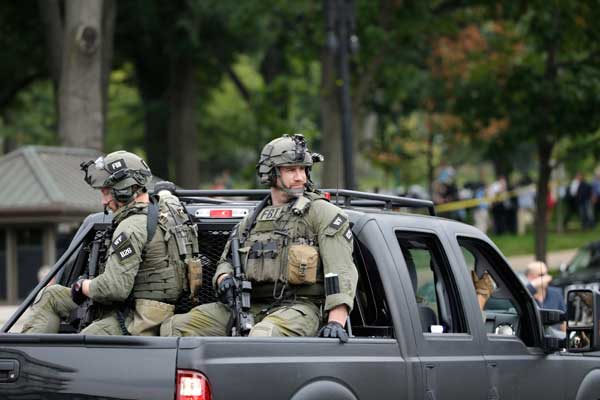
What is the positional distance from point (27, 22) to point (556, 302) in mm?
18833

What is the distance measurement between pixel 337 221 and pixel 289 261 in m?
0.30

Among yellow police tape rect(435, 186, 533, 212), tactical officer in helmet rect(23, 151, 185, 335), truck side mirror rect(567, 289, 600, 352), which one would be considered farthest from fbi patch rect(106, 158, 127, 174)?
yellow police tape rect(435, 186, 533, 212)

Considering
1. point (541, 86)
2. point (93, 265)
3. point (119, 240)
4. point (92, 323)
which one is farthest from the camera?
point (541, 86)

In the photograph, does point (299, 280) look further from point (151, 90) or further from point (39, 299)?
point (151, 90)

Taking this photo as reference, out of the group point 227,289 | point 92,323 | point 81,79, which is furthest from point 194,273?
point 81,79

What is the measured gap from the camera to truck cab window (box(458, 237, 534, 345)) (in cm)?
727

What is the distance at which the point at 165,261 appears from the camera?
6.65 m

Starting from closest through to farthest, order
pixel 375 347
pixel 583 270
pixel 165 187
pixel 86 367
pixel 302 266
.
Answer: pixel 86 367
pixel 375 347
pixel 302 266
pixel 165 187
pixel 583 270

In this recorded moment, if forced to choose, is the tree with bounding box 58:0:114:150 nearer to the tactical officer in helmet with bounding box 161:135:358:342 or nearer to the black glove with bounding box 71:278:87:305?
the black glove with bounding box 71:278:87:305

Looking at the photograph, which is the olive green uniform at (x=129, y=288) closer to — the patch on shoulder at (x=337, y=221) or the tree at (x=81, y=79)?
the patch on shoulder at (x=337, y=221)

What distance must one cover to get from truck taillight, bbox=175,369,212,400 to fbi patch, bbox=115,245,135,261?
4.36 feet

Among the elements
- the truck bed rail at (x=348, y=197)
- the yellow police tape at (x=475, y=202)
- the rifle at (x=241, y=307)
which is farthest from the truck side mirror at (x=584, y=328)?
the yellow police tape at (x=475, y=202)

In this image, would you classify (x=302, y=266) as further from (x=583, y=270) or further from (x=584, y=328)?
(x=583, y=270)

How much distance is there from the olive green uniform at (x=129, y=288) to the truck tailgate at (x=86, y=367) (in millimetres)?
826
